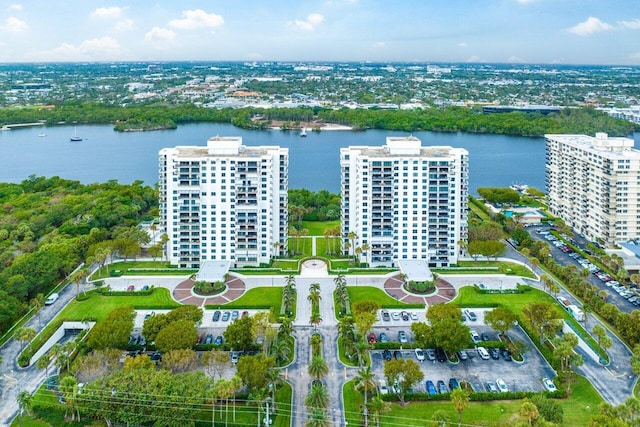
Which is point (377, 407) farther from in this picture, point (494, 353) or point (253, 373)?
point (494, 353)

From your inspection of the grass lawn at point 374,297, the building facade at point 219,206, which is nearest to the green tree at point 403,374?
the grass lawn at point 374,297

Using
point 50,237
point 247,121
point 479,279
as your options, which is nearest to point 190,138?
point 247,121

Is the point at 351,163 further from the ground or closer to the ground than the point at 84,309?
further from the ground

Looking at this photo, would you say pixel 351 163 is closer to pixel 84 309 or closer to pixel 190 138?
pixel 84 309

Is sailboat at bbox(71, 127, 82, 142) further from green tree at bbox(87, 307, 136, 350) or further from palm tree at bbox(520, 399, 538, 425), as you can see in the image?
palm tree at bbox(520, 399, 538, 425)

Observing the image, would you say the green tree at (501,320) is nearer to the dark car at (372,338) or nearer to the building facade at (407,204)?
the dark car at (372,338)

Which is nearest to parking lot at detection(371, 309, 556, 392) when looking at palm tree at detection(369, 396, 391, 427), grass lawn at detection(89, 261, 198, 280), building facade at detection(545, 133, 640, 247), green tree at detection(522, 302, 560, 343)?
green tree at detection(522, 302, 560, 343)
